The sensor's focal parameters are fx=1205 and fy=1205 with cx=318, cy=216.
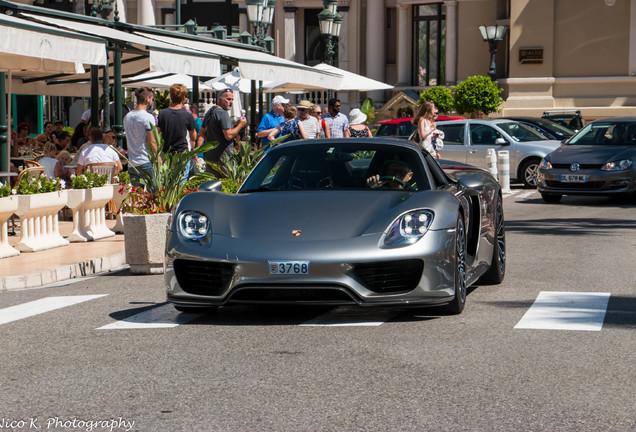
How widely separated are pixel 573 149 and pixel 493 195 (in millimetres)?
11597

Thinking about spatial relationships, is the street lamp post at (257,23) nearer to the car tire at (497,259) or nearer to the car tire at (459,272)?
the car tire at (497,259)

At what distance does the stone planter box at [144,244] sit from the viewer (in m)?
11.9

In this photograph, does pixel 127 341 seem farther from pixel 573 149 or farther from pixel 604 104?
pixel 604 104

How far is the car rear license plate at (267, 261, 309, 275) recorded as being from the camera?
26.0ft

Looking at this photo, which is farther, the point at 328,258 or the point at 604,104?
the point at 604,104

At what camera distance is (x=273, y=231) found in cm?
820

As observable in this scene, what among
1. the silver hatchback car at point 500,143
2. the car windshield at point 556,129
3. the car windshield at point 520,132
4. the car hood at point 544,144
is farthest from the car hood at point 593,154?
the car windshield at point 556,129

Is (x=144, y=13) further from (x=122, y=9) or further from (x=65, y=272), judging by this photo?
(x=65, y=272)

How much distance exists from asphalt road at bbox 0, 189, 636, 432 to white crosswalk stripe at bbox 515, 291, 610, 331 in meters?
0.10

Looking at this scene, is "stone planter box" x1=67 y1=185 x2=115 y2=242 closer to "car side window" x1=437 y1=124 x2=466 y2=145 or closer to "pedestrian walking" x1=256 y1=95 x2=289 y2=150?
"pedestrian walking" x1=256 y1=95 x2=289 y2=150

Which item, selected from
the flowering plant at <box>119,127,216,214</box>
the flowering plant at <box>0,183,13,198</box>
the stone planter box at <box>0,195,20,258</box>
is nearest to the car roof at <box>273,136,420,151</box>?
the flowering plant at <box>119,127,216,214</box>

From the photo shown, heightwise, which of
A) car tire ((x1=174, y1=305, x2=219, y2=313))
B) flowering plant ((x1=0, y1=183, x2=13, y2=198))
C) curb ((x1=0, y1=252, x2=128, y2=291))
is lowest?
curb ((x1=0, y1=252, x2=128, y2=291))

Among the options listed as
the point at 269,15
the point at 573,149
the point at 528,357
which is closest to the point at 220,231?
the point at 528,357

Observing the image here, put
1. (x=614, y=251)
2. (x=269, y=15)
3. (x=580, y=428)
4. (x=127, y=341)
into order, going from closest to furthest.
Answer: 1. (x=580, y=428)
2. (x=127, y=341)
3. (x=614, y=251)
4. (x=269, y=15)
